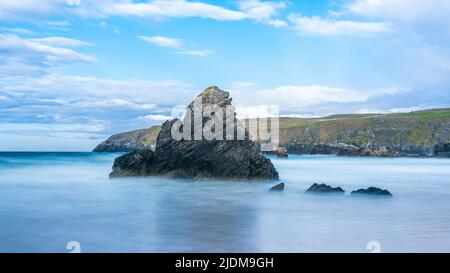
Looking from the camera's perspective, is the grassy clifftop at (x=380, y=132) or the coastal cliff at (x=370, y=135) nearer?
the coastal cliff at (x=370, y=135)

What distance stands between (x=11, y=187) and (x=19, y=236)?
74.0 feet

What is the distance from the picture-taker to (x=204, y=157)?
40.2m

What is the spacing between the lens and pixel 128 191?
32938 mm

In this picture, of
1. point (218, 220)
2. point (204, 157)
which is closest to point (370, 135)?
point (204, 157)

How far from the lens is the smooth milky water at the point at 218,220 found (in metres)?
15.9

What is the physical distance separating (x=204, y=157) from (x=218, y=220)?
1953 centimetres

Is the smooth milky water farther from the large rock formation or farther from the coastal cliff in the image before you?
the coastal cliff

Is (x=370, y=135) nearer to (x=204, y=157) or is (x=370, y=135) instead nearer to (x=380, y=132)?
(x=380, y=132)

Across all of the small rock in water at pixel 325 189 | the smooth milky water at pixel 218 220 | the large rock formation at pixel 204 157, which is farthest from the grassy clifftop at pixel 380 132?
the smooth milky water at pixel 218 220

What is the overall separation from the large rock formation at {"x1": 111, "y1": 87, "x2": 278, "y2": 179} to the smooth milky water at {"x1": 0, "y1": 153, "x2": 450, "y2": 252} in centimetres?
→ 506

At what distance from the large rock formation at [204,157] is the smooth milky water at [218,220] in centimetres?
506

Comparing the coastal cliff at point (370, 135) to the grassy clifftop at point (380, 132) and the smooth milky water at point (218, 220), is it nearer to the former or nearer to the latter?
the grassy clifftop at point (380, 132)

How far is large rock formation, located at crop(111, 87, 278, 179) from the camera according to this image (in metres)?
39.5
